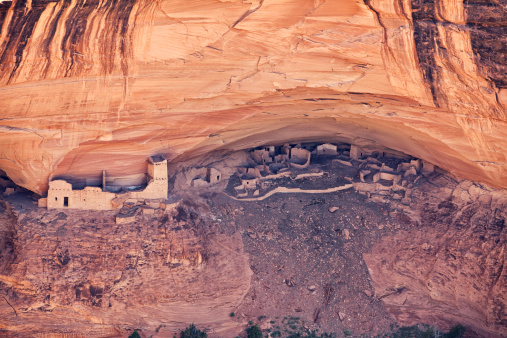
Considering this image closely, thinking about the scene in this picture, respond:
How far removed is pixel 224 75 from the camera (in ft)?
52.3

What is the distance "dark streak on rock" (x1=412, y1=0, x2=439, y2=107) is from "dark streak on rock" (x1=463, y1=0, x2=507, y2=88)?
72cm

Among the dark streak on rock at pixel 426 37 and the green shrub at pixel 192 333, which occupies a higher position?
the dark streak on rock at pixel 426 37

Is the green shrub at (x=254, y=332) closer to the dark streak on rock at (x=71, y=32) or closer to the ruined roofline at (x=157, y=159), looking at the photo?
the ruined roofline at (x=157, y=159)

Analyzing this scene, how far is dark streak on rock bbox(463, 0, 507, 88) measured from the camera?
13484mm

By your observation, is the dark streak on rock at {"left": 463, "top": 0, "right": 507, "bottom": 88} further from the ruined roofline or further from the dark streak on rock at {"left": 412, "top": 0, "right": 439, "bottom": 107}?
the ruined roofline

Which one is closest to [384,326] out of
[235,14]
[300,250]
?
[300,250]

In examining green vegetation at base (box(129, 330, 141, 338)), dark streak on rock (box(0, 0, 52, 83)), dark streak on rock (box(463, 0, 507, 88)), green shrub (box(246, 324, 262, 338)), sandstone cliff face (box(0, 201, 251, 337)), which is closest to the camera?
dark streak on rock (box(463, 0, 507, 88))

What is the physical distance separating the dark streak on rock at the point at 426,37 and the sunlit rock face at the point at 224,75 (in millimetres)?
23

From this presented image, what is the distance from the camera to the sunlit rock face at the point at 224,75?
14328mm

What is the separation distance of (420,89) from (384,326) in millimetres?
5574

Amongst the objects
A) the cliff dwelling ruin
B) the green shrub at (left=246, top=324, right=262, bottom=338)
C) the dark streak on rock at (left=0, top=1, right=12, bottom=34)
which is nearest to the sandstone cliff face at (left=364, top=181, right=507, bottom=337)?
the cliff dwelling ruin

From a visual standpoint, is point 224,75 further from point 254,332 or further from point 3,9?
point 254,332

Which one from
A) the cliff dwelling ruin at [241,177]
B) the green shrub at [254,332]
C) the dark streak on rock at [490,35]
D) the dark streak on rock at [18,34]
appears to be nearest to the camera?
the dark streak on rock at [490,35]

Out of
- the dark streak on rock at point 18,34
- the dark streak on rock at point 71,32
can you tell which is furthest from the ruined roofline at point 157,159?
the dark streak on rock at point 18,34
